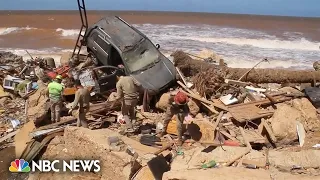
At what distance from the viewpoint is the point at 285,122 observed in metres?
8.88

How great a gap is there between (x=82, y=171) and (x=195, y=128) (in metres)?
2.90

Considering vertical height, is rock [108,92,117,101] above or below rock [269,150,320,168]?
above

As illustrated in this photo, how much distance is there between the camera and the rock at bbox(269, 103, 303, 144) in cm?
865

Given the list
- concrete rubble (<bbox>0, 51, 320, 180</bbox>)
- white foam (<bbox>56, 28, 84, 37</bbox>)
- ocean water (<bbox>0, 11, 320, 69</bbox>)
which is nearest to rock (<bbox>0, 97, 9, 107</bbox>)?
concrete rubble (<bbox>0, 51, 320, 180</bbox>)

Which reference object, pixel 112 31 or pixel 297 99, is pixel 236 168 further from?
pixel 112 31

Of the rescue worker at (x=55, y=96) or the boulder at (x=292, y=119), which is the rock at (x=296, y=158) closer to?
the boulder at (x=292, y=119)

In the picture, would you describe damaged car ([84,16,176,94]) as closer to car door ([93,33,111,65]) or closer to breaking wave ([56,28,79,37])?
car door ([93,33,111,65])

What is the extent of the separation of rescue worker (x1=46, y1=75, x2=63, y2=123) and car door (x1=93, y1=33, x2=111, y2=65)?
203 cm

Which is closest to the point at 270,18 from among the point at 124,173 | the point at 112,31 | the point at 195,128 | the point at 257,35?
the point at 257,35

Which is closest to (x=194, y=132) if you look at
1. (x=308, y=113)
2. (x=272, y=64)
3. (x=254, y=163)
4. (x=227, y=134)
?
(x=227, y=134)

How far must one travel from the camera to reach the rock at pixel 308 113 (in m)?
9.15

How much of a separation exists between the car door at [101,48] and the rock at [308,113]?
5717 millimetres

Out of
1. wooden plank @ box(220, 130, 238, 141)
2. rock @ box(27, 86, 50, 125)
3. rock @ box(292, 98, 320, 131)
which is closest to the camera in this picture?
wooden plank @ box(220, 130, 238, 141)

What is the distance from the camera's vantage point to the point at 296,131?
877cm
